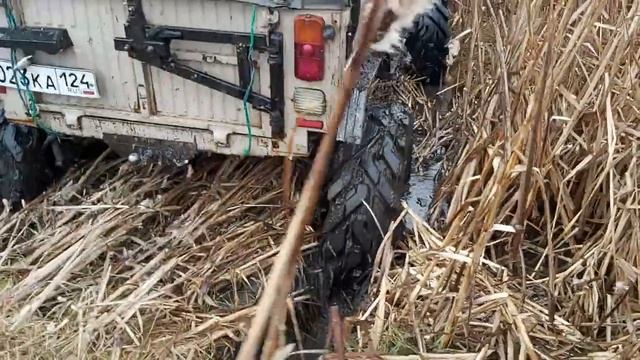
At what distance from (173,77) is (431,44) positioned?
6.74 feet

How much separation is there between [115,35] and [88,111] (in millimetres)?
372

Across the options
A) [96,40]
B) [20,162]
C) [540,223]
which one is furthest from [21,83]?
[540,223]

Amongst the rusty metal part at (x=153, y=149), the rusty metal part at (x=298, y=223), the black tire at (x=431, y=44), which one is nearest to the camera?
the rusty metal part at (x=298, y=223)

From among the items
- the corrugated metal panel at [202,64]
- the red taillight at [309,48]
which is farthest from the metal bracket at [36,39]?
the red taillight at [309,48]

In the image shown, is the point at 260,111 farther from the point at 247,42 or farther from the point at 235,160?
the point at 235,160

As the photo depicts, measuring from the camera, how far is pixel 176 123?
9.19 feet

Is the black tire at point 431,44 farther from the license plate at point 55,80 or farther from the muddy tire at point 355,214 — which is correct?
the license plate at point 55,80

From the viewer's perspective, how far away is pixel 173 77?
2719mm

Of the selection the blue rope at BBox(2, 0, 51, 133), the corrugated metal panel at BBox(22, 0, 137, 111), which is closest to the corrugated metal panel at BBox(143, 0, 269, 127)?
the corrugated metal panel at BBox(22, 0, 137, 111)

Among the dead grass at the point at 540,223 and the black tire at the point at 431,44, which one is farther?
the black tire at the point at 431,44

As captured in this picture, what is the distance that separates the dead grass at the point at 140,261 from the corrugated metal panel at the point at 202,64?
1.81 feet

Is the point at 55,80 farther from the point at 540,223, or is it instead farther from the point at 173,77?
the point at 540,223

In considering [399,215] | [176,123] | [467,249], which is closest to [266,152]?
[176,123]

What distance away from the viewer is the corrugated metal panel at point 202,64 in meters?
2.52
